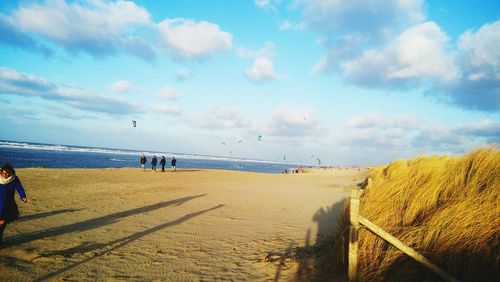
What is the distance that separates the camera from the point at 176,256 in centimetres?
652

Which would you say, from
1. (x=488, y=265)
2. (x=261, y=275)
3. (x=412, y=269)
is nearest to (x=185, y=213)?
(x=261, y=275)

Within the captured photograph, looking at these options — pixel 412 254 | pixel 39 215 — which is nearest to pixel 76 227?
pixel 39 215

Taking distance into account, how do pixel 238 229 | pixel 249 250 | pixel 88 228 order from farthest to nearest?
1. pixel 238 229
2. pixel 88 228
3. pixel 249 250

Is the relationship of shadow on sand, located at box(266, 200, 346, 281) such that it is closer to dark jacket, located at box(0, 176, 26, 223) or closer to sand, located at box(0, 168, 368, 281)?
sand, located at box(0, 168, 368, 281)

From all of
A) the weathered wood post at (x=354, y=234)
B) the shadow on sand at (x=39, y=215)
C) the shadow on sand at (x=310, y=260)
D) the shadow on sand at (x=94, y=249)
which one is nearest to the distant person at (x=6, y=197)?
the shadow on sand at (x=94, y=249)

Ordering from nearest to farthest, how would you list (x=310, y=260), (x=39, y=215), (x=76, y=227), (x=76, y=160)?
(x=310, y=260), (x=76, y=227), (x=39, y=215), (x=76, y=160)

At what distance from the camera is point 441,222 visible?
4516mm

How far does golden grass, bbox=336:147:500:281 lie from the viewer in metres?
4.07

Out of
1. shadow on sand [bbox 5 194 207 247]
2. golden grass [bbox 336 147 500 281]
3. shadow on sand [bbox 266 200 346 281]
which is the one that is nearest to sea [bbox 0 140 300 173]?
shadow on sand [bbox 5 194 207 247]

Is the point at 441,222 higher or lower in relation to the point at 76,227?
higher

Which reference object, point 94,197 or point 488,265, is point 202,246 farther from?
point 94,197

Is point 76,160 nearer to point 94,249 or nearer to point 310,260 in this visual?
point 94,249

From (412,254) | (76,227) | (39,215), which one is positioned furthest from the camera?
(39,215)

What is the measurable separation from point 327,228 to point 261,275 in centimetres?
470
